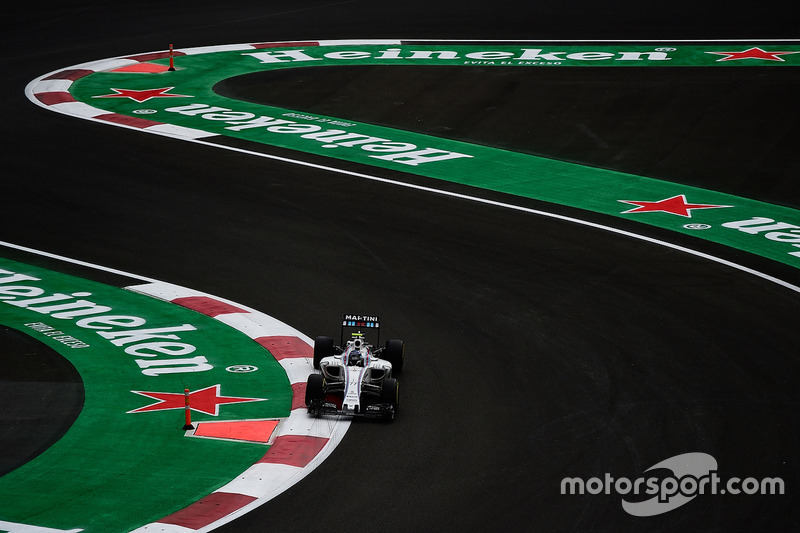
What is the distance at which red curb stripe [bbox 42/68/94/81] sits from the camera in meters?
34.4

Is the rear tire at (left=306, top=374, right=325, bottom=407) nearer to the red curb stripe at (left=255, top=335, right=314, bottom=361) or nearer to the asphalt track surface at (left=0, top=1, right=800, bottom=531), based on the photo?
the asphalt track surface at (left=0, top=1, right=800, bottom=531)

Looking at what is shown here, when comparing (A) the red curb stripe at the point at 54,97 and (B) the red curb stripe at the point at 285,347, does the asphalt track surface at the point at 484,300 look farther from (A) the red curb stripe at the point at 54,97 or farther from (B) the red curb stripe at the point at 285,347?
(A) the red curb stripe at the point at 54,97

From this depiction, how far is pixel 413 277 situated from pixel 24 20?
29226 mm

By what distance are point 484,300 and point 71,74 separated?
2195 centimetres

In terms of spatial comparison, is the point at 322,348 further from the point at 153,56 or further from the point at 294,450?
the point at 153,56

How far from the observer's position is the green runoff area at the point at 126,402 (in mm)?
12469

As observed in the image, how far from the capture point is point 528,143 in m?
28.4

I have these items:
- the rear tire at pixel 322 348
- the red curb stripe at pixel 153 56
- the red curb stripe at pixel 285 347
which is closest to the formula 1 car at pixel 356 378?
the rear tire at pixel 322 348

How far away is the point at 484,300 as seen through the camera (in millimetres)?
18625

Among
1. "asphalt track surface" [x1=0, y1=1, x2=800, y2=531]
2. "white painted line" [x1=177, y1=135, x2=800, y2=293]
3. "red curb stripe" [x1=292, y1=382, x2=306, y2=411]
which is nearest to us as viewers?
"asphalt track surface" [x1=0, y1=1, x2=800, y2=531]

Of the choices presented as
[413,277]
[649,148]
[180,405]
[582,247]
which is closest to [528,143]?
[649,148]

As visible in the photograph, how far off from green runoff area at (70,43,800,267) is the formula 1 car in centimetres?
945

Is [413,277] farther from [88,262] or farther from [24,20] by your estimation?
[24,20]

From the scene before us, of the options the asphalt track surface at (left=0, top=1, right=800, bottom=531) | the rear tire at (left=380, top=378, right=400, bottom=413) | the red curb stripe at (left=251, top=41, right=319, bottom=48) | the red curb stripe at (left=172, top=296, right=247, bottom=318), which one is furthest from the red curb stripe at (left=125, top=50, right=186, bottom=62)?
the rear tire at (left=380, top=378, right=400, bottom=413)
